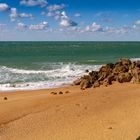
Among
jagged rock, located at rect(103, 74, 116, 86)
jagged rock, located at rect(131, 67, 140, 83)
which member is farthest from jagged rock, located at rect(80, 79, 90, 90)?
jagged rock, located at rect(131, 67, 140, 83)

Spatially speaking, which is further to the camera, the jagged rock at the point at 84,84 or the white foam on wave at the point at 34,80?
the white foam on wave at the point at 34,80

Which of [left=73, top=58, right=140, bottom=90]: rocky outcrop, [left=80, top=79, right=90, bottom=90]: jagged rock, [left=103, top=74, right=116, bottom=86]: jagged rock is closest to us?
[left=80, top=79, right=90, bottom=90]: jagged rock

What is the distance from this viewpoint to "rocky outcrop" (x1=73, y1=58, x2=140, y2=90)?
29816 millimetres

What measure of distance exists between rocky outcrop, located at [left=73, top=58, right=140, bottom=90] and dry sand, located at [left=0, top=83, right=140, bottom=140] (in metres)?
2.67

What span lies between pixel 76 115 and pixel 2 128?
357 centimetres

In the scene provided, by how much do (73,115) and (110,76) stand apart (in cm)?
1125

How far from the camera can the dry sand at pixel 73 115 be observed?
1775 centimetres

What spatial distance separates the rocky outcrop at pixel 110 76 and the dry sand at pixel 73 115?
2.67 metres

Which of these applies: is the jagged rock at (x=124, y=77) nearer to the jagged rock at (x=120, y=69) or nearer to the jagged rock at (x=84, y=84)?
the jagged rock at (x=120, y=69)

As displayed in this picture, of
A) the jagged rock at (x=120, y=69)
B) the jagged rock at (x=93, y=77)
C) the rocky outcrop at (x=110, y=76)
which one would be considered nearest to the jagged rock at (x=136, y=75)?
the rocky outcrop at (x=110, y=76)

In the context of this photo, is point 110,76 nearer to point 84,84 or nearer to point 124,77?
point 124,77

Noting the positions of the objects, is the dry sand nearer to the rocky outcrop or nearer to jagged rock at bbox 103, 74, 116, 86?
the rocky outcrop

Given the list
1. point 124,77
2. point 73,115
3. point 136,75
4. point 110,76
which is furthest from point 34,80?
point 73,115

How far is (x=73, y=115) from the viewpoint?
20484 millimetres
